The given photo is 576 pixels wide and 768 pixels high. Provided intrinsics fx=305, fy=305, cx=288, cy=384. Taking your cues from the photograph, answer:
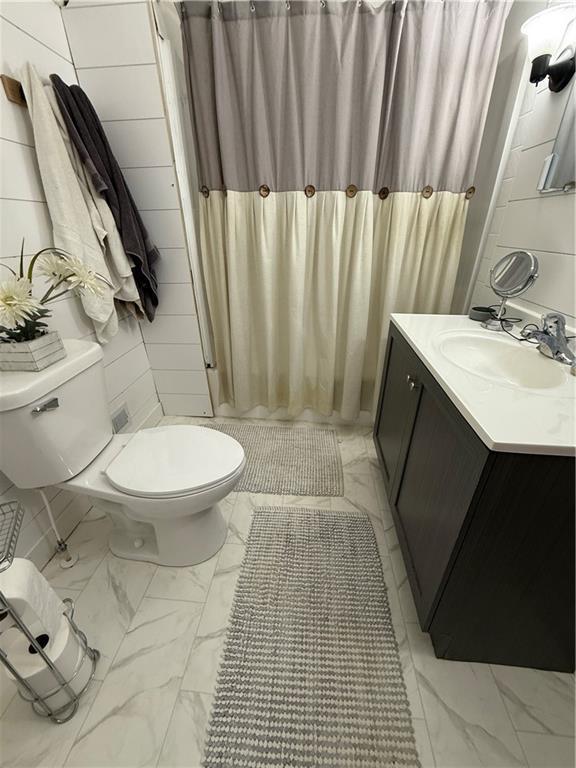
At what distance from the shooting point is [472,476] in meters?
0.66

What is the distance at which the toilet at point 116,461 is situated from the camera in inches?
35.1

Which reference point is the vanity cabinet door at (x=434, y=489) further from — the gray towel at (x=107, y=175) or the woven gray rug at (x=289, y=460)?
the gray towel at (x=107, y=175)

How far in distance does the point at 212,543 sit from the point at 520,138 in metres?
2.04

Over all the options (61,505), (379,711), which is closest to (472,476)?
(379,711)

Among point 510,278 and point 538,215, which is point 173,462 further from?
point 538,215

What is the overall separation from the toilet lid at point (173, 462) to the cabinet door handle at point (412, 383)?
64 cm

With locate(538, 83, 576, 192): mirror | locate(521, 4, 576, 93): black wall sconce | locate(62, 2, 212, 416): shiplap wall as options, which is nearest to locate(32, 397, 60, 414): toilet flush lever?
locate(62, 2, 212, 416): shiplap wall

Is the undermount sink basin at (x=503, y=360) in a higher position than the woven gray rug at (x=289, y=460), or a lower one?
higher

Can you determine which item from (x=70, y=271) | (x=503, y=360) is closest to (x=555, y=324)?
(x=503, y=360)


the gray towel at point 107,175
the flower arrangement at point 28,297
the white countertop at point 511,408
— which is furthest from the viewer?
the gray towel at point 107,175

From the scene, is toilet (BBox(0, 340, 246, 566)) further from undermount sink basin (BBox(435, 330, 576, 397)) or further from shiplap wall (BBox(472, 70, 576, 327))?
shiplap wall (BBox(472, 70, 576, 327))

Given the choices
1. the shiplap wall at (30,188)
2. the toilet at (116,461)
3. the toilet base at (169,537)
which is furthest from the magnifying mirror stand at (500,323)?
the shiplap wall at (30,188)

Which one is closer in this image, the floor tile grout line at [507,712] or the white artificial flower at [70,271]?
the floor tile grout line at [507,712]

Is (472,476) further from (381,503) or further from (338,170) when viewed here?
(338,170)
